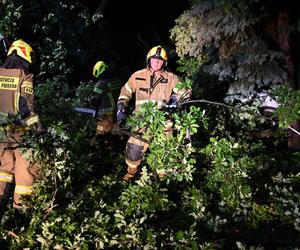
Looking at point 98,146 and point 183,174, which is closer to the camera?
point 183,174

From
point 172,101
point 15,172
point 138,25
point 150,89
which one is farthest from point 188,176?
point 138,25

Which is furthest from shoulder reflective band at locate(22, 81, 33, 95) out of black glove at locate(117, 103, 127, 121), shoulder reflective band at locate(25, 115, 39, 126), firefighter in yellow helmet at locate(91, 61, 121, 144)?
firefighter in yellow helmet at locate(91, 61, 121, 144)

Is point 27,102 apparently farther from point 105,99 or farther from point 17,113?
point 105,99

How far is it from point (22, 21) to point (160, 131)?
8658mm

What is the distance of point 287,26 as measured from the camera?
6.85 metres

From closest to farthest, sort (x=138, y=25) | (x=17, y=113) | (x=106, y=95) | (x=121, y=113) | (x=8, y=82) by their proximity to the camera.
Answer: (x=17, y=113) < (x=8, y=82) < (x=121, y=113) < (x=106, y=95) < (x=138, y=25)

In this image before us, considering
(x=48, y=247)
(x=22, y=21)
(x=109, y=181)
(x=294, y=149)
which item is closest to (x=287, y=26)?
(x=294, y=149)

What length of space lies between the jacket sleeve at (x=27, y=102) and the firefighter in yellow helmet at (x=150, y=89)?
1.51 metres

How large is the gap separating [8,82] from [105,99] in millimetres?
3027

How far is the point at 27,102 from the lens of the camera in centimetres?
493

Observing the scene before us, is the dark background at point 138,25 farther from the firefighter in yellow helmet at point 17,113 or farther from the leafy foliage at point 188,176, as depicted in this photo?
the firefighter in yellow helmet at point 17,113

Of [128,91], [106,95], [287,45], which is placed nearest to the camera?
[128,91]

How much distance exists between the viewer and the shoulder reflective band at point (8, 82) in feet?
16.2

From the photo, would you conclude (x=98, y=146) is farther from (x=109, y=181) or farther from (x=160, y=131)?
(x=160, y=131)
